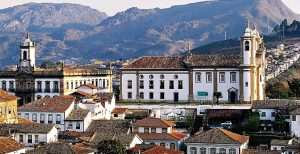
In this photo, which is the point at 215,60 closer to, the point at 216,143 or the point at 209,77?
the point at 209,77

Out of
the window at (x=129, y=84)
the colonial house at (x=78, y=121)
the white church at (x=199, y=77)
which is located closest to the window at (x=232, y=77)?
the white church at (x=199, y=77)

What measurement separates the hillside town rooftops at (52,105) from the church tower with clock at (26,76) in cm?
1482

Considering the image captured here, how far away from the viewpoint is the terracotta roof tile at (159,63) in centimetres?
7962

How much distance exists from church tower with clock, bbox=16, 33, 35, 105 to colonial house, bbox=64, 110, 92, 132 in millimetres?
19207

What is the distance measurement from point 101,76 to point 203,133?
113ft

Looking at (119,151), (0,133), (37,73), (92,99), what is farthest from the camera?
(37,73)

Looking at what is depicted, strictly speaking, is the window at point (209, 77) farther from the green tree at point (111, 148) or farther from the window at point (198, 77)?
the green tree at point (111, 148)

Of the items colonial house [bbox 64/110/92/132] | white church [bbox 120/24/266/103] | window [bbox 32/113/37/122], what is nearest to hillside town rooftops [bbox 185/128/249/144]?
colonial house [bbox 64/110/92/132]

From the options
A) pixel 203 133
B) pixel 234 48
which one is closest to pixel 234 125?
pixel 203 133

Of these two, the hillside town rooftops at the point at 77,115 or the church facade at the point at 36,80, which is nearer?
the hillside town rooftops at the point at 77,115

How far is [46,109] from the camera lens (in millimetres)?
66062

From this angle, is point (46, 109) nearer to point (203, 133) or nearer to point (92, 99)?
point (92, 99)

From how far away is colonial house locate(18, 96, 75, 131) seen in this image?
212ft

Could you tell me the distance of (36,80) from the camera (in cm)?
8319
